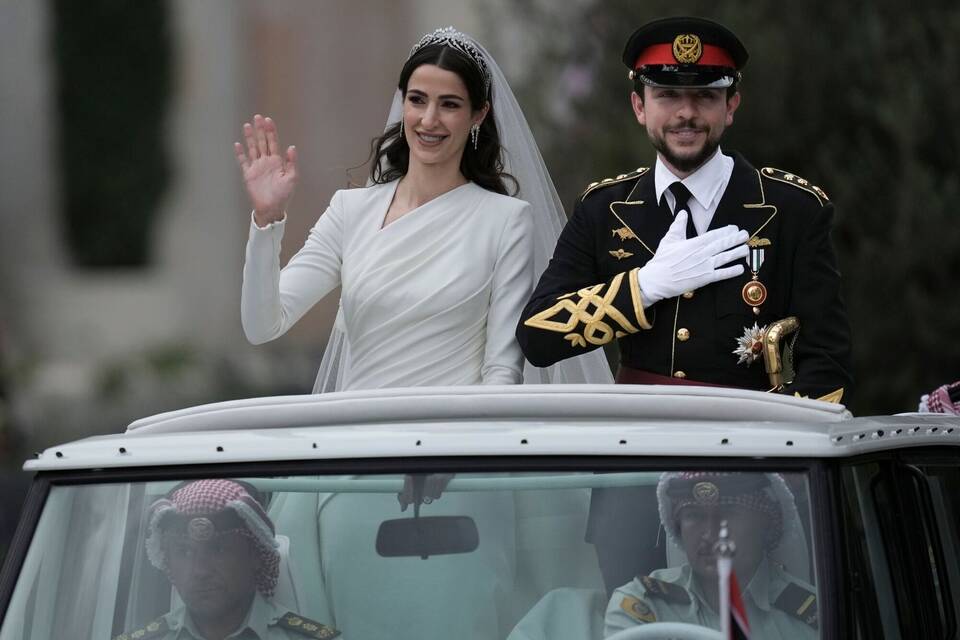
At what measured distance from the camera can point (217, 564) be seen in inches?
127

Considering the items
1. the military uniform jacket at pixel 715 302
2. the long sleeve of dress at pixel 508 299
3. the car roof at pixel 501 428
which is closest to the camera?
the car roof at pixel 501 428

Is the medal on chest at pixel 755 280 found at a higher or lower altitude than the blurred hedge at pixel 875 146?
lower

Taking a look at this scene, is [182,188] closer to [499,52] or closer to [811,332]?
[499,52]

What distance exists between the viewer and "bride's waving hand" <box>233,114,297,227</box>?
4457 millimetres

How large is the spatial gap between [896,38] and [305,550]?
6860 millimetres

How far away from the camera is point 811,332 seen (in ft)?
13.1

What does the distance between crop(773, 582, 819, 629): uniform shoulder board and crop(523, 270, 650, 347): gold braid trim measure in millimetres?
1146

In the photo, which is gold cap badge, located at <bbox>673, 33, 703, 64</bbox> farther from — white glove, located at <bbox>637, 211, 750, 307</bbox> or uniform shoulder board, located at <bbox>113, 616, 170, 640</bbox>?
uniform shoulder board, located at <bbox>113, 616, 170, 640</bbox>

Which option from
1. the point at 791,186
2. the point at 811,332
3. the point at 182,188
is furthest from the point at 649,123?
the point at 182,188

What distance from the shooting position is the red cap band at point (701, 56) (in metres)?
4.18

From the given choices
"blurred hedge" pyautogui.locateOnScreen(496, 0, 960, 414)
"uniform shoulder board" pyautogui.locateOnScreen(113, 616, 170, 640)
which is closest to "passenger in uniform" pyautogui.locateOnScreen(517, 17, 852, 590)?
"uniform shoulder board" pyautogui.locateOnScreen(113, 616, 170, 640)

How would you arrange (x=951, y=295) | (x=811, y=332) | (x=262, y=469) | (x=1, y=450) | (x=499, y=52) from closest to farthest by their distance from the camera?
1. (x=262, y=469)
2. (x=811, y=332)
3. (x=951, y=295)
4. (x=499, y=52)
5. (x=1, y=450)

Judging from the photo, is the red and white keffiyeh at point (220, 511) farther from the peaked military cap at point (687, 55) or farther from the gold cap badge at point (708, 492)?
the peaked military cap at point (687, 55)

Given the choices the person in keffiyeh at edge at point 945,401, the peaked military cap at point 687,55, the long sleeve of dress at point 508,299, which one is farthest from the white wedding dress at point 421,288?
the person in keffiyeh at edge at point 945,401
